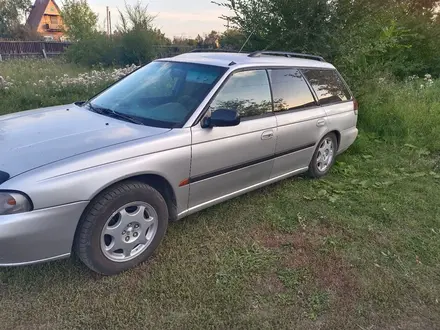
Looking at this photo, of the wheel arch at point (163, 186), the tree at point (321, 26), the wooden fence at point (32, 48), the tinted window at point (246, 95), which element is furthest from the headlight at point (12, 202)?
the wooden fence at point (32, 48)

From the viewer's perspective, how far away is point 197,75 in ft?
11.2

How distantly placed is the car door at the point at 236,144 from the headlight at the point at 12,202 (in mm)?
1267

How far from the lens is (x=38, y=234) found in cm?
224

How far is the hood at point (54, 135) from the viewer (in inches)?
93.2

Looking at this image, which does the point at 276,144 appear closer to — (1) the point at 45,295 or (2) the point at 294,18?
(1) the point at 45,295

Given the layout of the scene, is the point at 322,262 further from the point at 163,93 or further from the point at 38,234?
the point at 38,234

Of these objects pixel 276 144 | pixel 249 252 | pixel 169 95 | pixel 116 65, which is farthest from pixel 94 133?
pixel 116 65

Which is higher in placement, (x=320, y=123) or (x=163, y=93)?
(x=163, y=93)

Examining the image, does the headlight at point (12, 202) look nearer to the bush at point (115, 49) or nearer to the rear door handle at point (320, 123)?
the rear door handle at point (320, 123)

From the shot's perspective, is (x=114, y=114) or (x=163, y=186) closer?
(x=163, y=186)

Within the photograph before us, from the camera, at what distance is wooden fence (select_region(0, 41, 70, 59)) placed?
24.0 meters

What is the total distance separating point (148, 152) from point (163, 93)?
0.91m

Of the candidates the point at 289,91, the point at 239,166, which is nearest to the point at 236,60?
the point at 289,91

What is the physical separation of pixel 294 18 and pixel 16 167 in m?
6.21
